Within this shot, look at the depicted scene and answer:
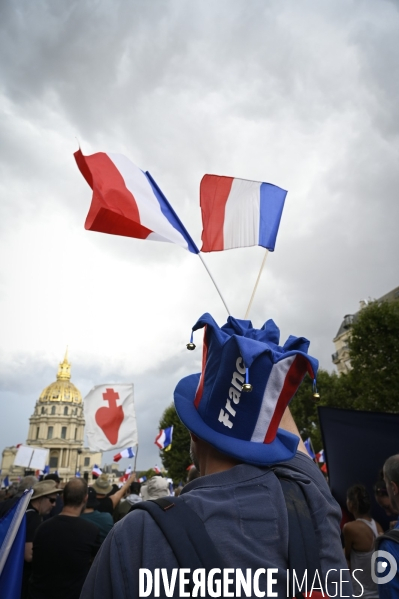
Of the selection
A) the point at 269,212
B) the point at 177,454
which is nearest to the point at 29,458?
the point at 269,212

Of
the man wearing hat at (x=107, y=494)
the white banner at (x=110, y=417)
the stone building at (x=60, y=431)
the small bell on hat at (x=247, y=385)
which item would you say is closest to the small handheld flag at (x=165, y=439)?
the white banner at (x=110, y=417)

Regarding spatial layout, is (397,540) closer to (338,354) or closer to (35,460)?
(35,460)

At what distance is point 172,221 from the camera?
468 cm

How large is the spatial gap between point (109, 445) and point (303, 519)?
8.80m

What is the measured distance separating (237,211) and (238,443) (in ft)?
12.3

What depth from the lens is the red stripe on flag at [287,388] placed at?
1599 mm

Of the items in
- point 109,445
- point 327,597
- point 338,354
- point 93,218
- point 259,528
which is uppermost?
point 338,354

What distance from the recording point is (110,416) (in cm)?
998

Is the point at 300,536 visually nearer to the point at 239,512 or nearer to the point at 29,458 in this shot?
the point at 239,512

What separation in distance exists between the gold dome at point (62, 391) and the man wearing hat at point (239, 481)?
140 metres

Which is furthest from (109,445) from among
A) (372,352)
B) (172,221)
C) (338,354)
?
(338,354)

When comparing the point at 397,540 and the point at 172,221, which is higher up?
the point at 172,221

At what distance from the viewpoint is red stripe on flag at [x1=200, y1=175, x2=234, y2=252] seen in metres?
4.91

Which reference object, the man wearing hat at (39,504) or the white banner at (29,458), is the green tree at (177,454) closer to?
the white banner at (29,458)
